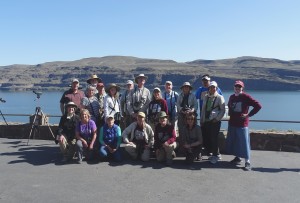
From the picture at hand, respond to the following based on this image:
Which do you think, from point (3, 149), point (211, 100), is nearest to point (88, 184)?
point (211, 100)

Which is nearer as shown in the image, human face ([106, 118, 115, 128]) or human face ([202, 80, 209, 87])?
human face ([106, 118, 115, 128])

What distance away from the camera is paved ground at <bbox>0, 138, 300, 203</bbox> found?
538 cm

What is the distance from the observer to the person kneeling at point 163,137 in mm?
7547

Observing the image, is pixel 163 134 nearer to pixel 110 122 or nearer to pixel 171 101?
pixel 171 101

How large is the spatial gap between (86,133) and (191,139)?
7.47 ft

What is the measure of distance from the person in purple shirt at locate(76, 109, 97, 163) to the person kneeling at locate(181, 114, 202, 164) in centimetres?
196

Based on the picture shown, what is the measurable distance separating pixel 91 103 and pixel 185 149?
2355mm

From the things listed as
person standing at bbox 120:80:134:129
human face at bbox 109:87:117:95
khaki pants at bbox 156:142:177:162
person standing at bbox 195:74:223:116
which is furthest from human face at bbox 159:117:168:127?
human face at bbox 109:87:117:95

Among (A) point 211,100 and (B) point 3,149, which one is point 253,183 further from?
(B) point 3,149

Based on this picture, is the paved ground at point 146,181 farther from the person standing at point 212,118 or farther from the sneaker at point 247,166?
the person standing at point 212,118

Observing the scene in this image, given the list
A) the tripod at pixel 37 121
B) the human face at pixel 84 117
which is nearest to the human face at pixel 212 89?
the human face at pixel 84 117

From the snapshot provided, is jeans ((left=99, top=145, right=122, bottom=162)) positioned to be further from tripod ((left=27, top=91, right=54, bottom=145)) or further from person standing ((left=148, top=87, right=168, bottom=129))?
tripod ((left=27, top=91, right=54, bottom=145))

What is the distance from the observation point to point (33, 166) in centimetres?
724

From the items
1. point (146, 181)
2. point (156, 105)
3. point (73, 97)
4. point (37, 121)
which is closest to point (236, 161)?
point (156, 105)
